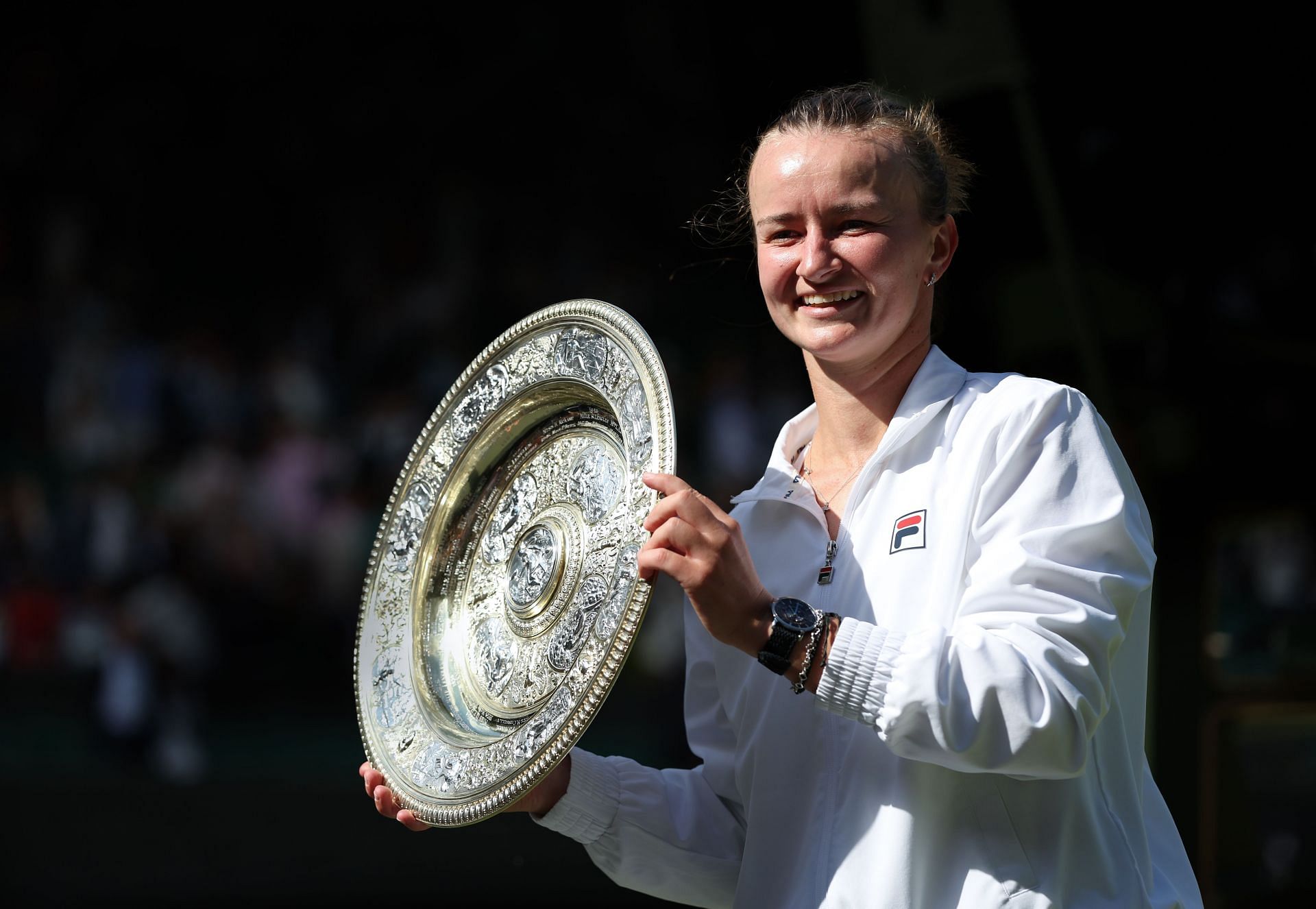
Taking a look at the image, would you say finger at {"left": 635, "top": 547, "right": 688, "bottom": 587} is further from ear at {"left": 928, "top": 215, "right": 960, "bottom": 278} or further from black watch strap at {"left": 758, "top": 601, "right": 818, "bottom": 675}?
ear at {"left": 928, "top": 215, "right": 960, "bottom": 278}

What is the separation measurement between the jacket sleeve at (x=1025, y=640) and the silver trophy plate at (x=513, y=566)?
26cm

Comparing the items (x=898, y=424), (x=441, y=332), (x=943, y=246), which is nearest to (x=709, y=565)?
(x=898, y=424)

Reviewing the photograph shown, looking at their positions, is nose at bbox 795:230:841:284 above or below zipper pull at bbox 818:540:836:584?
above

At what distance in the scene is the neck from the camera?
1.62 meters

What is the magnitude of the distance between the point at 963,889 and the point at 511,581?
0.69 metres

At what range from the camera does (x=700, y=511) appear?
1.28m

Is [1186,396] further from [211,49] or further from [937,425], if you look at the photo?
[211,49]

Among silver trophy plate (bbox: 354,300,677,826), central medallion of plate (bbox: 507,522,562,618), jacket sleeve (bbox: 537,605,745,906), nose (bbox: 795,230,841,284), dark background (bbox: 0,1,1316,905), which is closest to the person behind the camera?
silver trophy plate (bbox: 354,300,677,826)

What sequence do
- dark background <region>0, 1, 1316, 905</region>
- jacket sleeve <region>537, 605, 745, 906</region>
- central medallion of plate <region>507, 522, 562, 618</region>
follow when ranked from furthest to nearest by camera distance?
dark background <region>0, 1, 1316, 905</region> → jacket sleeve <region>537, 605, 745, 906</region> → central medallion of plate <region>507, 522, 562, 618</region>

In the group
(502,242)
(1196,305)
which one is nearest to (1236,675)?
(1196,305)

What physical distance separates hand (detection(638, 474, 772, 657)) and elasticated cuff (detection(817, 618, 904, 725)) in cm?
8

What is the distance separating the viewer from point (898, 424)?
1518mm

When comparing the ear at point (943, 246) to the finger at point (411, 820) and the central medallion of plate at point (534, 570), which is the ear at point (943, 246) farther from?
the finger at point (411, 820)

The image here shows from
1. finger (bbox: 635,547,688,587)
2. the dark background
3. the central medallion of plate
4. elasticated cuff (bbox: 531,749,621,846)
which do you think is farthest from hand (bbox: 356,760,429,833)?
the dark background
